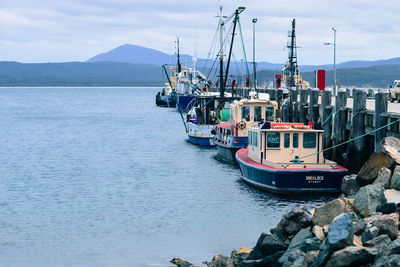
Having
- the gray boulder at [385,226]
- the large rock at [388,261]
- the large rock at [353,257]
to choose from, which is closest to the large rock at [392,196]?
the gray boulder at [385,226]

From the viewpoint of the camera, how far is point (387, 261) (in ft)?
38.3

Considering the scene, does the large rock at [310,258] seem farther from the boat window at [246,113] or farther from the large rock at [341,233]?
the boat window at [246,113]

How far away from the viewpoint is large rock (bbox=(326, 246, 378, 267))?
40.2ft

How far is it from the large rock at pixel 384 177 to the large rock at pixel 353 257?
4763 mm

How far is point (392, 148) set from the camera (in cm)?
1870

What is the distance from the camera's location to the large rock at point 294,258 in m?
13.5

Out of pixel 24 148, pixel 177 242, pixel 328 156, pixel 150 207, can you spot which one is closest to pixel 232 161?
pixel 328 156

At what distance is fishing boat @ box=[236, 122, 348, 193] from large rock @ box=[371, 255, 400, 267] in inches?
536

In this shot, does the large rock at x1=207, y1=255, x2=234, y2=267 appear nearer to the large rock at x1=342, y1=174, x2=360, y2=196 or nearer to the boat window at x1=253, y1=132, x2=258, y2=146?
the large rock at x1=342, y1=174, x2=360, y2=196

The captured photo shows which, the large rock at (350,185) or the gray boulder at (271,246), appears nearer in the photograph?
the gray boulder at (271,246)

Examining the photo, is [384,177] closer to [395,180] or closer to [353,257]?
[395,180]

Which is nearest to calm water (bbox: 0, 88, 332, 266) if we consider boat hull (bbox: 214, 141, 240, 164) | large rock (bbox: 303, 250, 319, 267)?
boat hull (bbox: 214, 141, 240, 164)

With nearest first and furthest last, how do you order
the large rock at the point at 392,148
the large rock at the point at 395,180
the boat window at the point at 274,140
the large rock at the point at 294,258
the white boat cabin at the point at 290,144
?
1. the large rock at the point at 294,258
2. the large rock at the point at 395,180
3. the large rock at the point at 392,148
4. the white boat cabin at the point at 290,144
5. the boat window at the point at 274,140

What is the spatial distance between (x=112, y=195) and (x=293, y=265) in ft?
56.4
